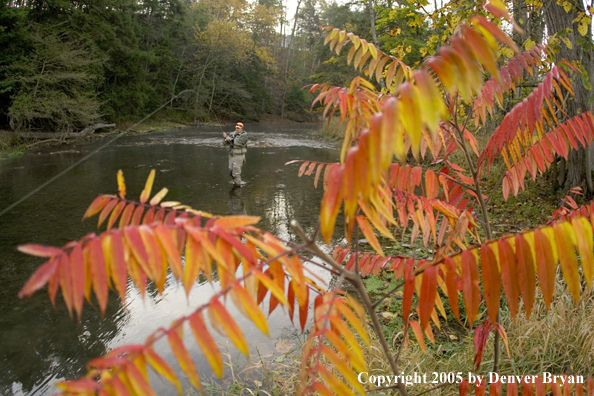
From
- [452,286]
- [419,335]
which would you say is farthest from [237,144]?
[452,286]

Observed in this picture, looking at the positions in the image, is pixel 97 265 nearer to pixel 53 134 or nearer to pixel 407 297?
pixel 407 297

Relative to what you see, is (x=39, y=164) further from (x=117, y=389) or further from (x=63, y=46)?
(x=117, y=389)

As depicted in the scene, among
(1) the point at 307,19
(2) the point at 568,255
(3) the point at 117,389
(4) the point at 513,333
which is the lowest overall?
(4) the point at 513,333

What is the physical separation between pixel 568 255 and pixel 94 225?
6975mm

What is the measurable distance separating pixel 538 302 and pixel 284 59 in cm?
5193

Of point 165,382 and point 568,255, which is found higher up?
point 568,255

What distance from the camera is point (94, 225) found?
6477mm

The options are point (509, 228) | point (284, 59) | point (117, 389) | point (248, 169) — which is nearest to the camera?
point (117, 389)

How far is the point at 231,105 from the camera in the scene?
42219mm

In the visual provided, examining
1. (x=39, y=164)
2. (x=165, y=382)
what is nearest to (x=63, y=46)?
(x=39, y=164)

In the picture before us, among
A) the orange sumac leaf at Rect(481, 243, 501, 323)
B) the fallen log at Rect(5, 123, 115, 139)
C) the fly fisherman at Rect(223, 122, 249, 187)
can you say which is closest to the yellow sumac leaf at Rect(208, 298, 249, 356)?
the orange sumac leaf at Rect(481, 243, 501, 323)

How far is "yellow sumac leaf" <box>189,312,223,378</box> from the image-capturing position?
698mm

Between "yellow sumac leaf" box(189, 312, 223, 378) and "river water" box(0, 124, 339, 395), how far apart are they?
150 centimetres

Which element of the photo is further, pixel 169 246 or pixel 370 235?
pixel 370 235
